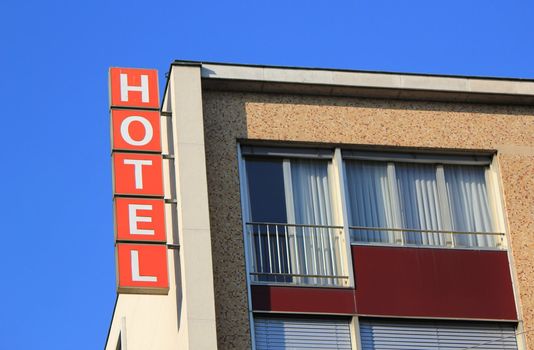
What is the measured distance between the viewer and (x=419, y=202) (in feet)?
89.1

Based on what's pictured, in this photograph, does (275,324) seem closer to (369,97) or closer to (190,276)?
(190,276)

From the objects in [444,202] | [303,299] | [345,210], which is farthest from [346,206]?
[303,299]

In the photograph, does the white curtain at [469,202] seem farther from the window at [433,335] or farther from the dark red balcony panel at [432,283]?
the window at [433,335]

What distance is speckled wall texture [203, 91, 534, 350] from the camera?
25.5 meters

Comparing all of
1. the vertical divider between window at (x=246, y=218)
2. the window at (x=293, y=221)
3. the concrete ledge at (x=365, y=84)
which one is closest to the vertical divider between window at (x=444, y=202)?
the concrete ledge at (x=365, y=84)

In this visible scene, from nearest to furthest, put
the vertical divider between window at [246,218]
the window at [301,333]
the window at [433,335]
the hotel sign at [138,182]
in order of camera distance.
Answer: the vertical divider between window at [246,218]
the window at [301,333]
the hotel sign at [138,182]
the window at [433,335]

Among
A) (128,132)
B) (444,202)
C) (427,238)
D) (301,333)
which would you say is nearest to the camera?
(301,333)

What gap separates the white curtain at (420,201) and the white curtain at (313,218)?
1530mm

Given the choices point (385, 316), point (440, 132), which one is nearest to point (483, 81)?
point (440, 132)

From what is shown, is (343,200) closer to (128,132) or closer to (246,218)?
(246,218)

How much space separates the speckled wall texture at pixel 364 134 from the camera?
1006 inches

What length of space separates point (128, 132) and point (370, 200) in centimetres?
487

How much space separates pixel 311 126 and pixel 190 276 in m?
4.37

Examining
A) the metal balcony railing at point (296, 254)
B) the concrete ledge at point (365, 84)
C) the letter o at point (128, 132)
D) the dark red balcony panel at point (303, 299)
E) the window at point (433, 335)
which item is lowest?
the window at point (433, 335)
